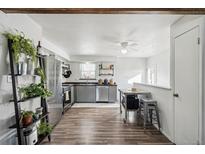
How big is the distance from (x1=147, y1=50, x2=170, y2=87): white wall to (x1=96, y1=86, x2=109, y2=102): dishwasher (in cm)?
247

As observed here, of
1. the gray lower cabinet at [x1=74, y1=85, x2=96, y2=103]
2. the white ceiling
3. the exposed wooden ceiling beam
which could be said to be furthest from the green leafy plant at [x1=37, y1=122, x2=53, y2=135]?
the gray lower cabinet at [x1=74, y1=85, x2=96, y2=103]

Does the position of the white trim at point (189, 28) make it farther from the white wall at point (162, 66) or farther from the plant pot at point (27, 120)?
the white wall at point (162, 66)

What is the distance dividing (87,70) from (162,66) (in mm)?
3670

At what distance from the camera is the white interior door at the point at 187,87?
8.14ft

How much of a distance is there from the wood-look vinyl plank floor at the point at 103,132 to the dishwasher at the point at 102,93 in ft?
10.2

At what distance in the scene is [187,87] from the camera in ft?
8.91

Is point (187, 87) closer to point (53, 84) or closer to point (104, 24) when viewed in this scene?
point (104, 24)

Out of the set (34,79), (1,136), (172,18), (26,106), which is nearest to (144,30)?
(172,18)

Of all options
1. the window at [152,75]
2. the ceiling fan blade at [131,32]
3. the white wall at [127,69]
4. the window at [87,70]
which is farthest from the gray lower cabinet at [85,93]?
the ceiling fan blade at [131,32]

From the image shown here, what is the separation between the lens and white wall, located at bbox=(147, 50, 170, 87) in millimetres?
6944

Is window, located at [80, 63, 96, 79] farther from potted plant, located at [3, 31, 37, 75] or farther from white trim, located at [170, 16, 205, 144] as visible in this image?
potted plant, located at [3, 31, 37, 75]

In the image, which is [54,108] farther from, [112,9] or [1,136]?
[112,9]

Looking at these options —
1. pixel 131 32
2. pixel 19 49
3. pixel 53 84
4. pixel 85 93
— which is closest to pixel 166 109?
pixel 131 32

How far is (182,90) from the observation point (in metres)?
2.88
